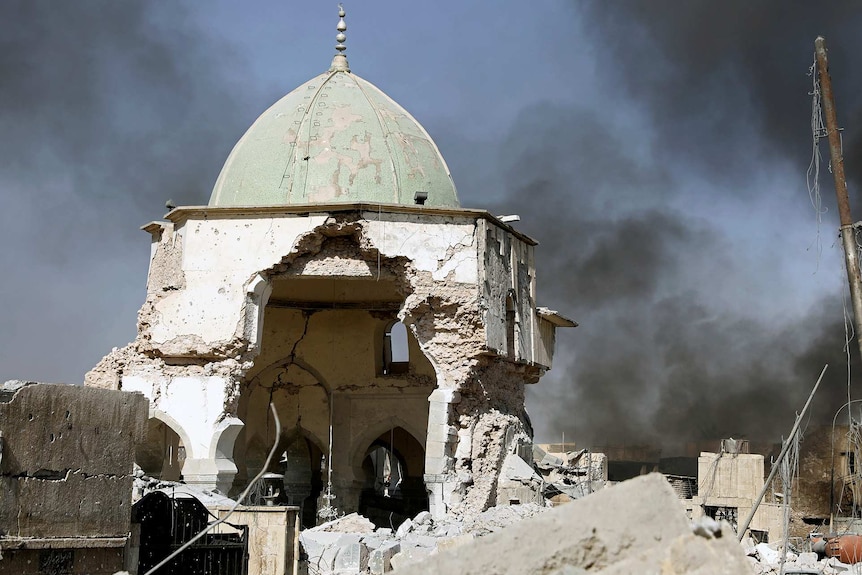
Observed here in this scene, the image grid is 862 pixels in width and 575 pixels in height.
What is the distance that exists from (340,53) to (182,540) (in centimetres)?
1558

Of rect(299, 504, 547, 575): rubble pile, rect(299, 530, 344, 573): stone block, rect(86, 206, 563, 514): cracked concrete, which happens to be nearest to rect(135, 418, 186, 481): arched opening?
rect(86, 206, 563, 514): cracked concrete

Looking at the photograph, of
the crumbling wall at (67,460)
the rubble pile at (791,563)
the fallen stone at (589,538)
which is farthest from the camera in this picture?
the rubble pile at (791,563)

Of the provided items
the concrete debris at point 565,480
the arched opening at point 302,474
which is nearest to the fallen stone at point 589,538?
the concrete debris at point 565,480

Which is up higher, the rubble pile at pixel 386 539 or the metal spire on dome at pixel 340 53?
the metal spire on dome at pixel 340 53

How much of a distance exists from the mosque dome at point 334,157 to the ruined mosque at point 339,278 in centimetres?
3

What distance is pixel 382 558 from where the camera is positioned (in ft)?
52.7

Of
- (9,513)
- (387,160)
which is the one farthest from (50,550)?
(387,160)

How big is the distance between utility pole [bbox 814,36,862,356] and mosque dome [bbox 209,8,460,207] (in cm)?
856

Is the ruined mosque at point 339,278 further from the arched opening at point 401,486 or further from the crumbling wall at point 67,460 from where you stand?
the crumbling wall at point 67,460

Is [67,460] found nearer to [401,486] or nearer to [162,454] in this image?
[162,454]

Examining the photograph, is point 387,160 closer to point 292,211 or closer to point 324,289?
point 292,211

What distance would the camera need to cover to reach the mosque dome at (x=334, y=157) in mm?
21469

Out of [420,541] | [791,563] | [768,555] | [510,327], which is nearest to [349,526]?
[420,541]

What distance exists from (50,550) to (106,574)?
56 cm
